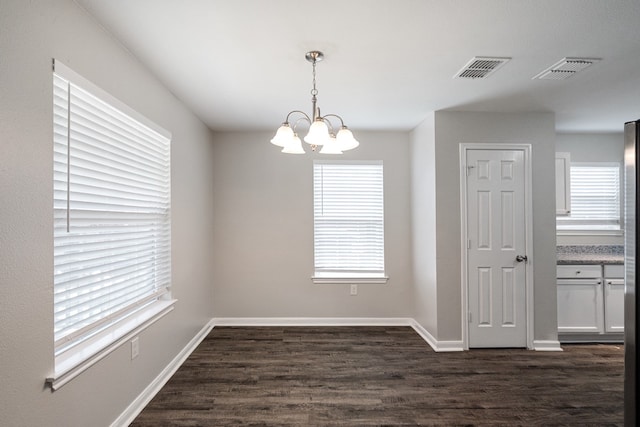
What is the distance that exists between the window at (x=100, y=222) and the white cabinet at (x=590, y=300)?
4.27m

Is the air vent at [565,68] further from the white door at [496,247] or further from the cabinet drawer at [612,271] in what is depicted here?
the cabinet drawer at [612,271]

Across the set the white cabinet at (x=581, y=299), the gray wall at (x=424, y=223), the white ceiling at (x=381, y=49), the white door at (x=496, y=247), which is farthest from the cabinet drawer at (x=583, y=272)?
the white ceiling at (x=381, y=49)

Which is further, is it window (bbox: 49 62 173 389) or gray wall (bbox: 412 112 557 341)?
gray wall (bbox: 412 112 557 341)

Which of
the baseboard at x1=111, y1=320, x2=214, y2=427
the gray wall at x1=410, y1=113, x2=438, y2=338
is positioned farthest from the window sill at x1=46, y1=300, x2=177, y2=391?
the gray wall at x1=410, y1=113, x2=438, y2=338

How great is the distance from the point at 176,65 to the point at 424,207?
296 centimetres

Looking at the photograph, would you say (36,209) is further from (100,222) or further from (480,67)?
(480,67)

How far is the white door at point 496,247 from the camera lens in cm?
367

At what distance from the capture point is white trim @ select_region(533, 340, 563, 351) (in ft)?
12.1

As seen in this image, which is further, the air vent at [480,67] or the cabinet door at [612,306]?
the cabinet door at [612,306]

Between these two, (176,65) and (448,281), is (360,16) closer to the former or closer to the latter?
(176,65)

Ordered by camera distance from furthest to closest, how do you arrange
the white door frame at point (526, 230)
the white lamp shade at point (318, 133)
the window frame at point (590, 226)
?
the window frame at point (590, 226) < the white door frame at point (526, 230) < the white lamp shade at point (318, 133)

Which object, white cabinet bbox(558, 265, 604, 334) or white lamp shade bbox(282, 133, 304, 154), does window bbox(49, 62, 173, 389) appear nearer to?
white lamp shade bbox(282, 133, 304, 154)

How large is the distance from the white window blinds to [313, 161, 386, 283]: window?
87.1 inches

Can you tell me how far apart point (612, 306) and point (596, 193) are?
161cm
